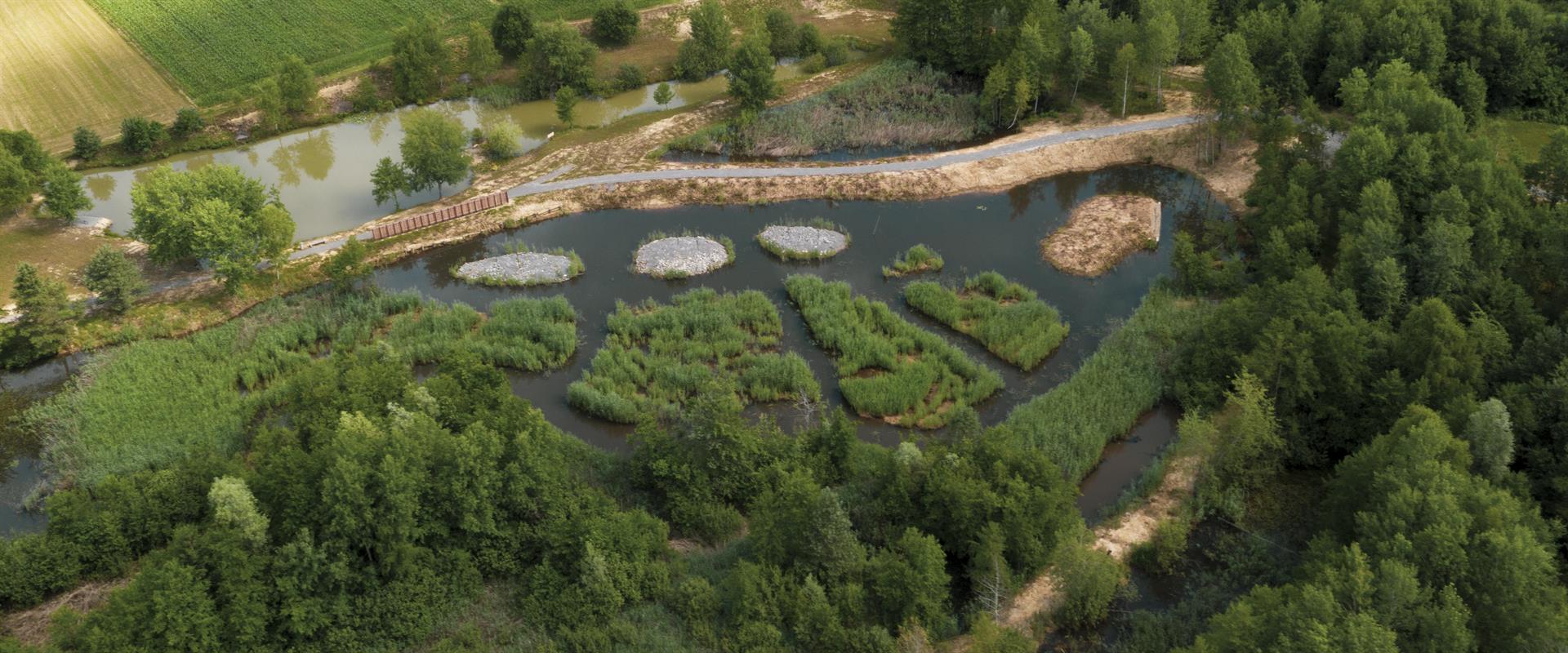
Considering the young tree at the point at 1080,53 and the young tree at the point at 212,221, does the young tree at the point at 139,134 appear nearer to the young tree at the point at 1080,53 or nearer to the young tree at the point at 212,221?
the young tree at the point at 212,221

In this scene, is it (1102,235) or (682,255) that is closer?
(682,255)

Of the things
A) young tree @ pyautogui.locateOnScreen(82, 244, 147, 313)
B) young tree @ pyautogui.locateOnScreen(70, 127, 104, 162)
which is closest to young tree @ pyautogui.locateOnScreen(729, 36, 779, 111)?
young tree @ pyautogui.locateOnScreen(82, 244, 147, 313)

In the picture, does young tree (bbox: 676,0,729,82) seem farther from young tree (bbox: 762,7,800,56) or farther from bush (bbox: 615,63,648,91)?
young tree (bbox: 762,7,800,56)

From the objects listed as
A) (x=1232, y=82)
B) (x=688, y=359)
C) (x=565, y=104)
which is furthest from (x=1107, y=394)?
(x=565, y=104)

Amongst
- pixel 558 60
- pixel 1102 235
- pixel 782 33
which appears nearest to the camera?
pixel 1102 235

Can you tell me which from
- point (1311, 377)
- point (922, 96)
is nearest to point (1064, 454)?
point (1311, 377)

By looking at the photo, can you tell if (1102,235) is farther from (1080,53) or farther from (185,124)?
(185,124)

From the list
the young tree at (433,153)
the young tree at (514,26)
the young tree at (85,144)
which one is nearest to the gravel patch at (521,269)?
the young tree at (433,153)
